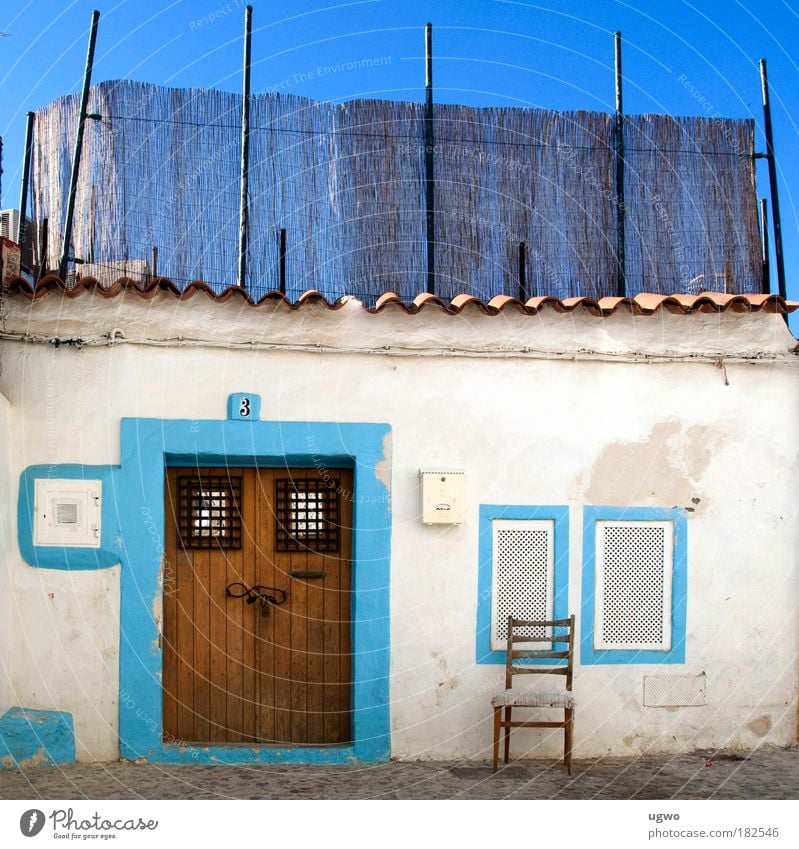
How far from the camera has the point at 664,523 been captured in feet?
24.2

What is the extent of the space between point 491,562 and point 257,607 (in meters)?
1.63

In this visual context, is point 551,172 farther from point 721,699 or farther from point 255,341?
point 721,699

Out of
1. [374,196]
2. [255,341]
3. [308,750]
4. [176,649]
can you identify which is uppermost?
→ [374,196]

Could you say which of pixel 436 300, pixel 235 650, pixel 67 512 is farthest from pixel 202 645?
pixel 436 300

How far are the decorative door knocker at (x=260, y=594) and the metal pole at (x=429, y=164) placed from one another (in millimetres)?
2970

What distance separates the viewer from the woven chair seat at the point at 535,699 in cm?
664

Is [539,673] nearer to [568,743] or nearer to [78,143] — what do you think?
[568,743]

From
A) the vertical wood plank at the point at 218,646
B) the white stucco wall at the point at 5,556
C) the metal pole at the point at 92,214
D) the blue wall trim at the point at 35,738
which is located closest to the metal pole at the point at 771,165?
the vertical wood plank at the point at 218,646

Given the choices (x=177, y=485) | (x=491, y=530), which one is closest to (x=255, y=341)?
(x=177, y=485)

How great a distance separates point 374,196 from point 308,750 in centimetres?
448

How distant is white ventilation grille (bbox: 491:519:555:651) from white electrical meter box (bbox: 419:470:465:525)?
34 cm

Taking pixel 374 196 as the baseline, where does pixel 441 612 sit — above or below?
below

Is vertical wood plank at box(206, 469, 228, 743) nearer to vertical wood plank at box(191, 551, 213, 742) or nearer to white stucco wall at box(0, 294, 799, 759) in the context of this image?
vertical wood plank at box(191, 551, 213, 742)

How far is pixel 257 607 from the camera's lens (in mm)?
7227
